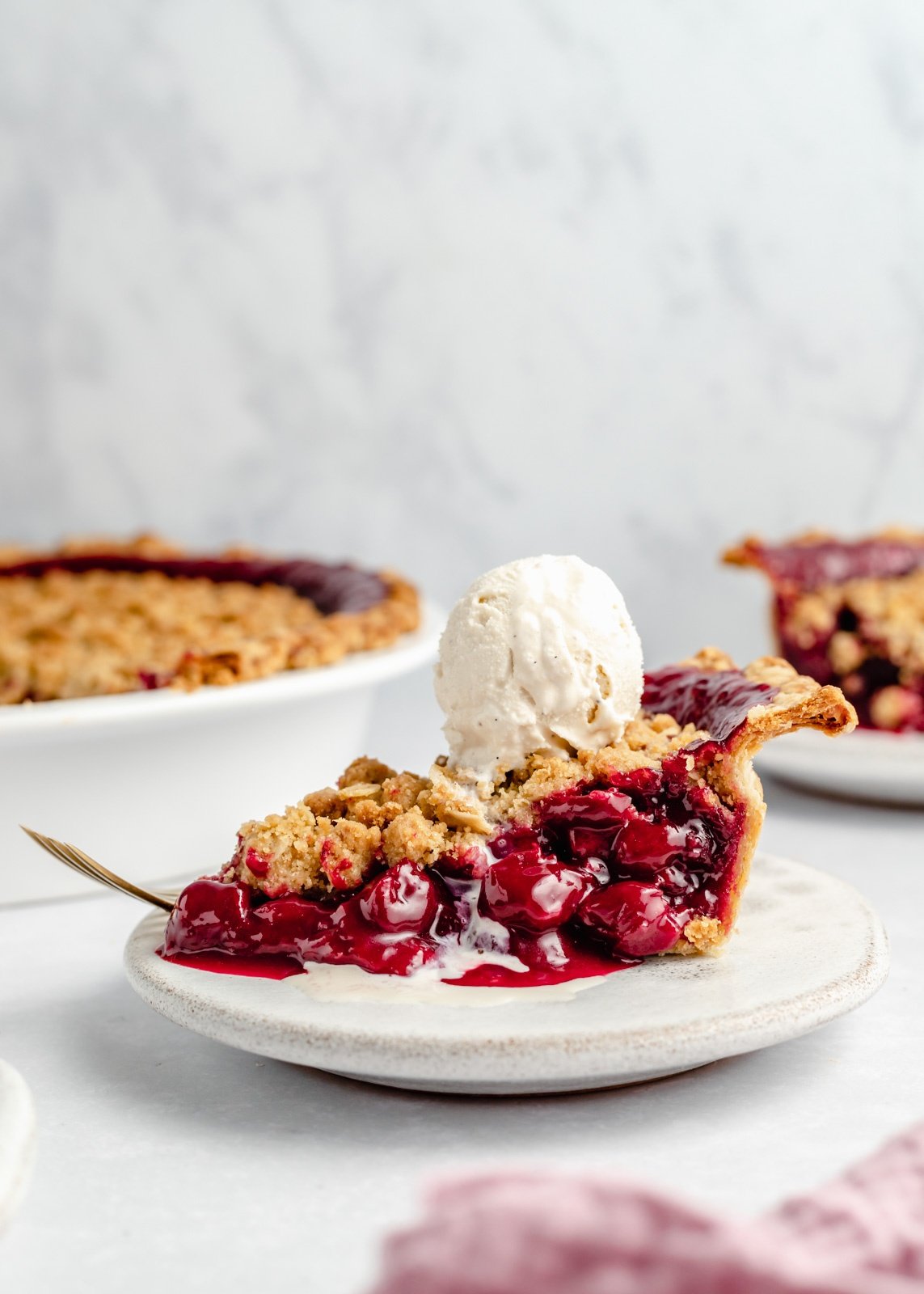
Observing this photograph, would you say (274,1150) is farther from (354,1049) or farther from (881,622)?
(881,622)

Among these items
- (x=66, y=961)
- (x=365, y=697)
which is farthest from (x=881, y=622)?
(x=66, y=961)

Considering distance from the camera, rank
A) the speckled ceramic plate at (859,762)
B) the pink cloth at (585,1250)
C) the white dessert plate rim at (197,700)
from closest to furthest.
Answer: the pink cloth at (585,1250), the white dessert plate rim at (197,700), the speckled ceramic plate at (859,762)

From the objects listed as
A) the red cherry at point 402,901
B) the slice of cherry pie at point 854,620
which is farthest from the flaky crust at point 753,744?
the slice of cherry pie at point 854,620

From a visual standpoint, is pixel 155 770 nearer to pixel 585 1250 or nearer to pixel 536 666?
pixel 536 666

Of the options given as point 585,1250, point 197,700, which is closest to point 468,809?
point 197,700

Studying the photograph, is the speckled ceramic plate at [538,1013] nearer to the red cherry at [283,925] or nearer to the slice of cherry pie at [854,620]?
the red cherry at [283,925]
